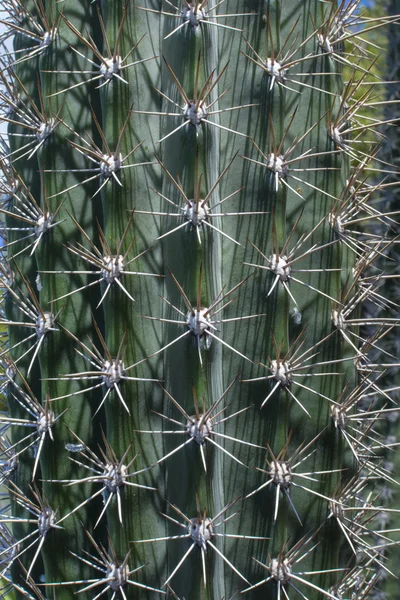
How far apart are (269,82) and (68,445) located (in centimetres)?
109

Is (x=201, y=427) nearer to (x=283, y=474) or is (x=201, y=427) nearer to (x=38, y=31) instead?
(x=283, y=474)

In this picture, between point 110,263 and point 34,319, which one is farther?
point 34,319

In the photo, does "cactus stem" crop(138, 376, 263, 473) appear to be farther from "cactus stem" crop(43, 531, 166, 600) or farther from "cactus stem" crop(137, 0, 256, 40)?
"cactus stem" crop(137, 0, 256, 40)

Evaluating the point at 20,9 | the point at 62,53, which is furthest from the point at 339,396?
the point at 20,9

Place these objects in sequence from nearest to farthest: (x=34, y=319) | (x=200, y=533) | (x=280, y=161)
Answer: (x=200, y=533) → (x=280, y=161) → (x=34, y=319)

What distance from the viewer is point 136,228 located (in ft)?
5.59

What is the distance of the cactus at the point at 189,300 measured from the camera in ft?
5.41

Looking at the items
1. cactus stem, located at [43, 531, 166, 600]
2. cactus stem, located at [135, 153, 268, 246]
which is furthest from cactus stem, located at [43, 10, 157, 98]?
cactus stem, located at [43, 531, 166, 600]

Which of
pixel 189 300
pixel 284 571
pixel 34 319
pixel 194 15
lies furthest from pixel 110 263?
pixel 284 571

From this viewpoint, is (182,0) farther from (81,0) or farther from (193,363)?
(193,363)

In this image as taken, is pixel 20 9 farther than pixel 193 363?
Yes

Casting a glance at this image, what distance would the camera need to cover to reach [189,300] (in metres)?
1.62

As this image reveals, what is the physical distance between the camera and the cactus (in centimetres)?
165

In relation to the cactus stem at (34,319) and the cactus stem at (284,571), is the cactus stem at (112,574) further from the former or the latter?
the cactus stem at (34,319)
